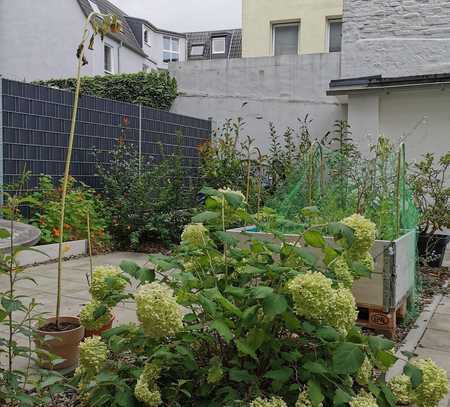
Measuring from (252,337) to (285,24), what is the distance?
16272 mm

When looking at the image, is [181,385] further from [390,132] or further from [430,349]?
[390,132]

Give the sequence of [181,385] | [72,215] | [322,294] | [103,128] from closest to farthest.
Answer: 1. [322,294]
2. [181,385]
3. [72,215]
4. [103,128]

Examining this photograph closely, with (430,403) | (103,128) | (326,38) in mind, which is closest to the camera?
(430,403)

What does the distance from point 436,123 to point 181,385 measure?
6842mm

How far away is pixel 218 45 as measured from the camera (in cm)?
2492

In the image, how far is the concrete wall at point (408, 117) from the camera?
7.26 m

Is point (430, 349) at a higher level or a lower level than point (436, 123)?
lower

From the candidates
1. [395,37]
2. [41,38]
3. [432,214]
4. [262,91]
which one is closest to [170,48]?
[41,38]

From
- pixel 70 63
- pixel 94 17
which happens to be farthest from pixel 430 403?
pixel 70 63

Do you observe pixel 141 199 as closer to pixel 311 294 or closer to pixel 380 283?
pixel 380 283

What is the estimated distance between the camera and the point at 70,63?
672 inches

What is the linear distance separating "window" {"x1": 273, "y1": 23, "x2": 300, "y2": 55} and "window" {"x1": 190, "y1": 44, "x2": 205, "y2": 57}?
10.9 m

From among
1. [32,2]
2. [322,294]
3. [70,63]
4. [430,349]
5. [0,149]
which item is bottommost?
[430,349]

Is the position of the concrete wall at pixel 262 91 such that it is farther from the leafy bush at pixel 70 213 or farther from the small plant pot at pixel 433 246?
the leafy bush at pixel 70 213
